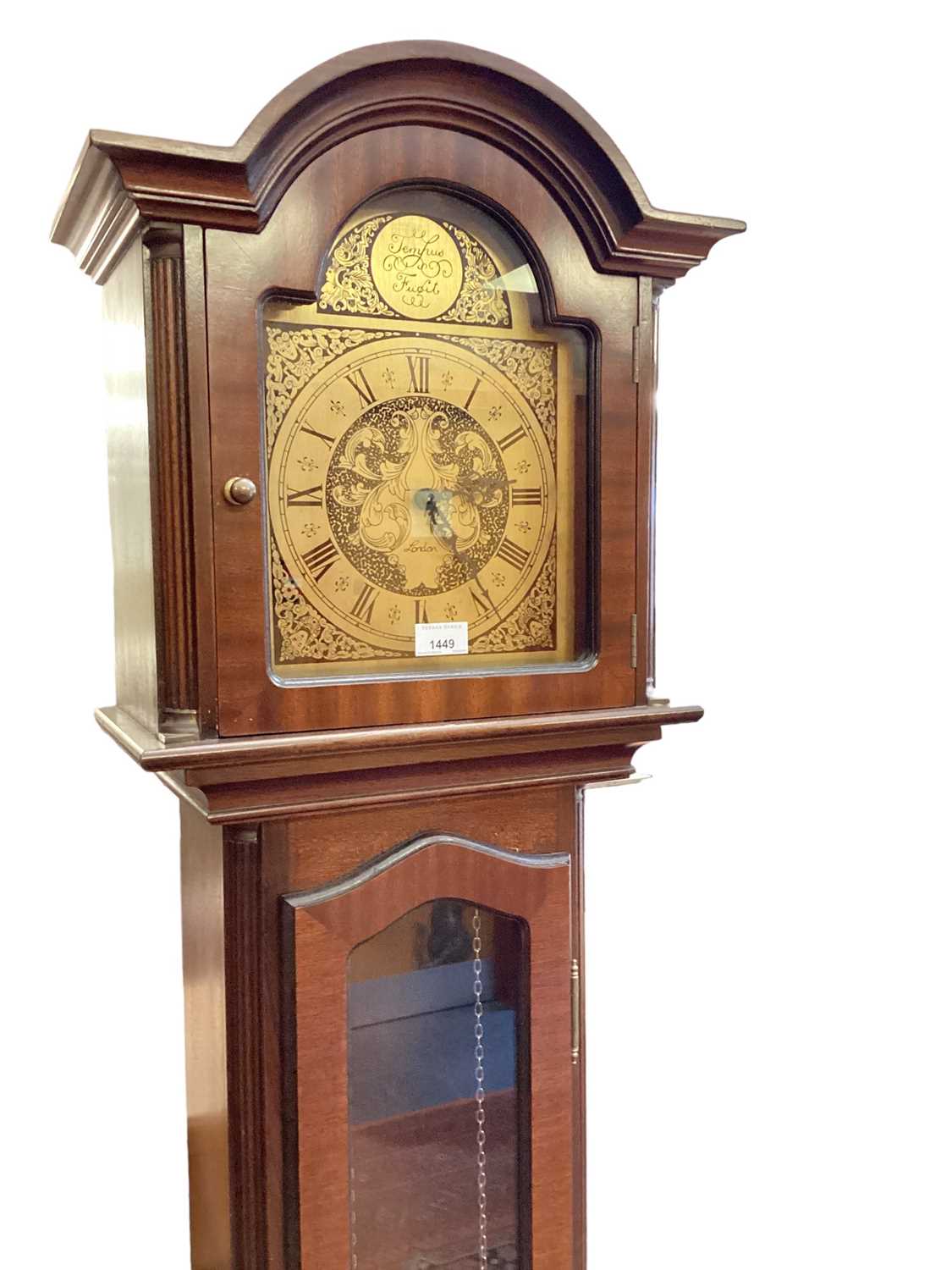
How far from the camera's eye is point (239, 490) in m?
1.23

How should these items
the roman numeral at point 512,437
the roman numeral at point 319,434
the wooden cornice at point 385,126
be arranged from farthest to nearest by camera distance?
the roman numeral at point 512,437 < the roman numeral at point 319,434 < the wooden cornice at point 385,126

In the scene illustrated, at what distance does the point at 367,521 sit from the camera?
→ 1346 millimetres

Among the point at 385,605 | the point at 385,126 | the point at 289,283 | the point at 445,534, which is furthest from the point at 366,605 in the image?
the point at 385,126

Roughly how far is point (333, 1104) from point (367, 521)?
716mm

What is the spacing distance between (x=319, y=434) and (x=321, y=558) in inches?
5.8

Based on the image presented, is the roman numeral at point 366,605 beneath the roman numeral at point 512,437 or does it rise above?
beneath

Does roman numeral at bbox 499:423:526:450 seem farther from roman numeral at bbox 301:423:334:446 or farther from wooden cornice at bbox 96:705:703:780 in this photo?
wooden cornice at bbox 96:705:703:780

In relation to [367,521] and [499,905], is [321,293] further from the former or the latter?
[499,905]

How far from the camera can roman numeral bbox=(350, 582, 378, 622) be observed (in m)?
1.35

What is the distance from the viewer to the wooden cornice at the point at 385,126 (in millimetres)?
1174

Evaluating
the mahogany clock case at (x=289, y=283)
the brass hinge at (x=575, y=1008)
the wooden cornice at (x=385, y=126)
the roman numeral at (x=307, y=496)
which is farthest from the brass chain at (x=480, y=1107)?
the wooden cornice at (x=385, y=126)

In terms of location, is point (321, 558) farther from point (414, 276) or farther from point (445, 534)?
point (414, 276)

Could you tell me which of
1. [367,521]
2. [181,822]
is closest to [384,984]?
[181,822]

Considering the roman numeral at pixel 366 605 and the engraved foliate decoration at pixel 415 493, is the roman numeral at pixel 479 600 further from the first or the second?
the roman numeral at pixel 366 605
